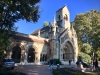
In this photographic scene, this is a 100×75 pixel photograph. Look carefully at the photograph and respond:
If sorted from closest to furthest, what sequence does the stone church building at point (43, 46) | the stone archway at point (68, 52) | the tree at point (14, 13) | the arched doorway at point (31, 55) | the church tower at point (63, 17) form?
the tree at point (14, 13), the stone church building at point (43, 46), the arched doorway at point (31, 55), the stone archway at point (68, 52), the church tower at point (63, 17)

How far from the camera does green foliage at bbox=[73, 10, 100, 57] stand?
41.5m

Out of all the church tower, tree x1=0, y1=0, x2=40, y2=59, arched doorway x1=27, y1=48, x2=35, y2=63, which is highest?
the church tower

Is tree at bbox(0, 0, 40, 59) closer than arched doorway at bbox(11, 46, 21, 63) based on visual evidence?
Yes

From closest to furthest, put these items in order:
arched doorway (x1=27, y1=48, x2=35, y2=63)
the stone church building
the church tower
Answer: the stone church building < arched doorway (x1=27, y1=48, x2=35, y2=63) < the church tower

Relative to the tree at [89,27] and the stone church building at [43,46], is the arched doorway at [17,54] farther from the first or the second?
the tree at [89,27]

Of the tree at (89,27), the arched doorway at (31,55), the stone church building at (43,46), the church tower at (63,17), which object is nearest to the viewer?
the stone church building at (43,46)

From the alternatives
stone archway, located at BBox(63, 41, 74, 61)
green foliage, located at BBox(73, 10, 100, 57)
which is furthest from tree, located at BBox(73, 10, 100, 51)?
stone archway, located at BBox(63, 41, 74, 61)

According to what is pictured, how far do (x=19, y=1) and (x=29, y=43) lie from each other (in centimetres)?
1543

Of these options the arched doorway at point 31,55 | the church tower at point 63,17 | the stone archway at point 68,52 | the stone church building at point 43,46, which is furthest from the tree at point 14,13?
the church tower at point 63,17

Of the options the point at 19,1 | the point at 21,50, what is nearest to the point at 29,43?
the point at 21,50

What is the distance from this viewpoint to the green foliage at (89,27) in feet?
136

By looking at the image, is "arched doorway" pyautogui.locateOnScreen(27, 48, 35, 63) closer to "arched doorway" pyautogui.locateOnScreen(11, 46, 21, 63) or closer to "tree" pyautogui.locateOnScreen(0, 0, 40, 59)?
"arched doorway" pyautogui.locateOnScreen(11, 46, 21, 63)

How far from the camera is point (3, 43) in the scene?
11461 millimetres

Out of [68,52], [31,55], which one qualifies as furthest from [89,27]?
[31,55]
